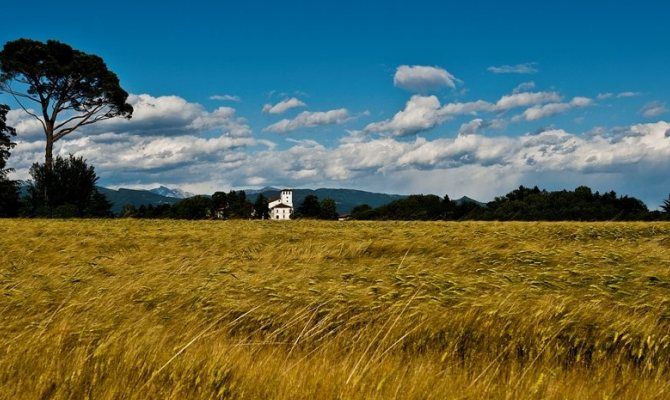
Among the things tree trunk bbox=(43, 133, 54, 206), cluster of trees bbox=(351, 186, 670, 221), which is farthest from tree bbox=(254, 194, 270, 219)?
tree trunk bbox=(43, 133, 54, 206)

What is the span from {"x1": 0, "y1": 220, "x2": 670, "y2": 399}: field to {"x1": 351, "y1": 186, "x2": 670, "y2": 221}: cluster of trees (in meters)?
27.8

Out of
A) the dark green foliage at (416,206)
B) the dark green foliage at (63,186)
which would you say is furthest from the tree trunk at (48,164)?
the dark green foliage at (416,206)

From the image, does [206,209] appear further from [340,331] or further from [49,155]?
[340,331]

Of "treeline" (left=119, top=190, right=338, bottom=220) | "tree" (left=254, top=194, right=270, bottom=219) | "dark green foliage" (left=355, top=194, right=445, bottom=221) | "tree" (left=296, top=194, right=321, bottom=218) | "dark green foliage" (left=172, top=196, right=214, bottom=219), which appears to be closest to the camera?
"treeline" (left=119, top=190, right=338, bottom=220)

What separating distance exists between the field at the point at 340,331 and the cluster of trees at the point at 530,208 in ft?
Result: 91.1

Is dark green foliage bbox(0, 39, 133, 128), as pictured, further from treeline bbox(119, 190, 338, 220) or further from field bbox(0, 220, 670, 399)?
field bbox(0, 220, 670, 399)

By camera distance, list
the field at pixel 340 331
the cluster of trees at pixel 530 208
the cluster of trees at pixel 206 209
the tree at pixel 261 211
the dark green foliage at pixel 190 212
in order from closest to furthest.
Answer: the field at pixel 340 331
the cluster of trees at pixel 206 209
the cluster of trees at pixel 530 208
the dark green foliage at pixel 190 212
the tree at pixel 261 211

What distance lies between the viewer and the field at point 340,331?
9.57ft

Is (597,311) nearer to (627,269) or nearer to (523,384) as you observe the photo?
(523,384)

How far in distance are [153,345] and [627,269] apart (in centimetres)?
504

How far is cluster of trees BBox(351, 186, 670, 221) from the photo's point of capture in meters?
36.5

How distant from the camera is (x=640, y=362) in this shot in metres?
3.66

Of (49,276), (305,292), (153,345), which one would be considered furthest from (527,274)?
(49,276)

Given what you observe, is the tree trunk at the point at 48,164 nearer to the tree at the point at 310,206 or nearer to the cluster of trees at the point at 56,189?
the cluster of trees at the point at 56,189
